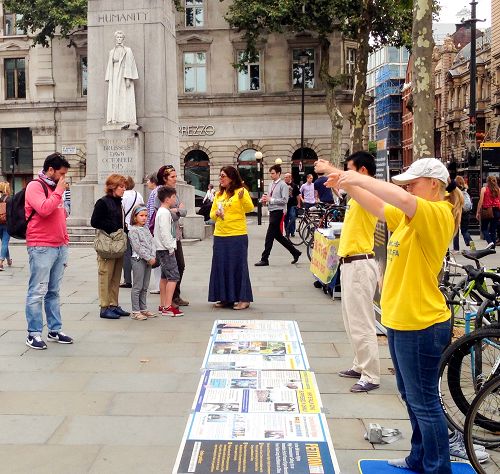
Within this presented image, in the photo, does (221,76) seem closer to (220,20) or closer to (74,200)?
(220,20)

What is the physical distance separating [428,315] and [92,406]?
2896mm

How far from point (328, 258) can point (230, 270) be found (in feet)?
5.06

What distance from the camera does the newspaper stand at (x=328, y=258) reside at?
988 cm

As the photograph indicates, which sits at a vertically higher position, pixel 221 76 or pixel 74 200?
pixel 221 76

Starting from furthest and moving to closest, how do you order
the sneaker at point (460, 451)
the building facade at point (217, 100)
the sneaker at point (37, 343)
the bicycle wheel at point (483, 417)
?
the building facade at point (217, 100) < the sneaker at point (37, 343) < the sneaker at point (460, 451) < the bicycle wheel at point (483, 417)

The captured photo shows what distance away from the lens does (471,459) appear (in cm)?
393

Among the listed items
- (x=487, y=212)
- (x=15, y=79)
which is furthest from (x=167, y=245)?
(x=15, y=79)

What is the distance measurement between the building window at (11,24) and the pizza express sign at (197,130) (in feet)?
42.2

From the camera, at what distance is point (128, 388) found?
5.88 meters

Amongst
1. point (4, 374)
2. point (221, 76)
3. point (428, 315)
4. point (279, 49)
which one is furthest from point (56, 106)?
point (428, 315)

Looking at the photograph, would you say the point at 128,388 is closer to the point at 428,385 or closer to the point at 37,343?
the point at 37,343

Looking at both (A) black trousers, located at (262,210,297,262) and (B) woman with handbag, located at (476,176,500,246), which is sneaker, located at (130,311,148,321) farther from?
(B) woman with handbag, located at (476,176,500,246)

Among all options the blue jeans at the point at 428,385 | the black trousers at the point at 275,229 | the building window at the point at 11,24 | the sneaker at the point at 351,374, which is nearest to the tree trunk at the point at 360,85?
the black trousers at the point at 275,229

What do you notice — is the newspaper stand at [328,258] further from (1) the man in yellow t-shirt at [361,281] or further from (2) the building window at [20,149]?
(2) the building window at [20,149]
